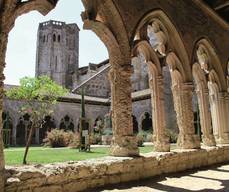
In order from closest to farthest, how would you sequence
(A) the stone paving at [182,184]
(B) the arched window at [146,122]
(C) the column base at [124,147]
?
(A) the stone paving at [182,184], (C) the column base at [124,147], (B) the arched window at [146,122]

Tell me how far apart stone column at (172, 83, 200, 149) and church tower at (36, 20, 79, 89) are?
122ft

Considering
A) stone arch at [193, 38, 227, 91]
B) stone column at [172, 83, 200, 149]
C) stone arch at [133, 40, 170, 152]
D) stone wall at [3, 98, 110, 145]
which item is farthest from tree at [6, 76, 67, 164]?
stone wall at [3, 98, 110, 145]

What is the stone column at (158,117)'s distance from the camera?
5.20m

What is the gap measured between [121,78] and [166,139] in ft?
5.29

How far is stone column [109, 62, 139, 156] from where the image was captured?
4301 millimetres

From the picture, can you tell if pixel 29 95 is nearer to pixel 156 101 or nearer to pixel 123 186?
pixel 156 101

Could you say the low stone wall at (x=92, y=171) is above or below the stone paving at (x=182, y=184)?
above

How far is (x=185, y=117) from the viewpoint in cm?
603

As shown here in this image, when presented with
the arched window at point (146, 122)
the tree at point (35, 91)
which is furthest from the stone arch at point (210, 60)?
the arched window at point (146, 122)

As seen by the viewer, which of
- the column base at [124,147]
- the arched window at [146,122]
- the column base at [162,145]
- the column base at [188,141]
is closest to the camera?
the column base at [124,147]

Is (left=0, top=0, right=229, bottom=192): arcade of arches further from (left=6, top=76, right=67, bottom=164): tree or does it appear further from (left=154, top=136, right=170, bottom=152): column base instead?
(left=6, top=76, right=67, bottom=164): tree

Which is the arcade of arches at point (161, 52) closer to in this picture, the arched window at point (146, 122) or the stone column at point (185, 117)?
the stone column at point (185, 117)

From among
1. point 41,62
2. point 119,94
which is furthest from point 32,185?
point 41,62

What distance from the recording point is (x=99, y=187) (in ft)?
11.7
